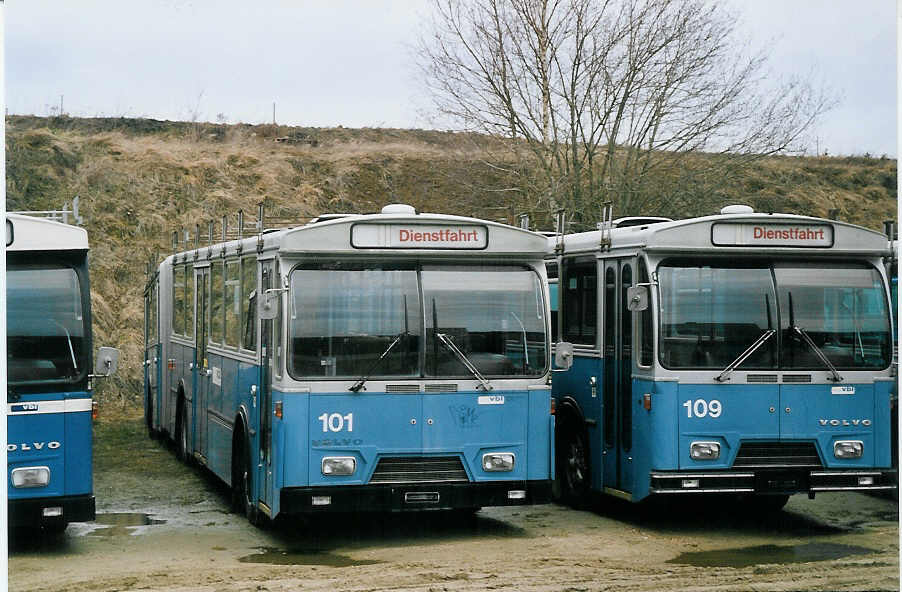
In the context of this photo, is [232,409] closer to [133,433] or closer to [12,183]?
[133,433]

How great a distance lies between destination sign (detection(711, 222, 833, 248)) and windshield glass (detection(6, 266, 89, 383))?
5279 mm

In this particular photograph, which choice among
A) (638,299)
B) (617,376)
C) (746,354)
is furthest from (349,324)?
(746,354)

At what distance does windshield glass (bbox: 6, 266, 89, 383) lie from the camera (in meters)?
10.6

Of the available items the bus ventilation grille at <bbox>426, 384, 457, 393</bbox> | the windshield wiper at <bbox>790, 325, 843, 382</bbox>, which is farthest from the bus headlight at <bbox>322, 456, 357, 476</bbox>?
the windshield wiper at <bbox>790, 325, 843, 382</bbox>

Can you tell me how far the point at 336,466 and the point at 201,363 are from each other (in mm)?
4696

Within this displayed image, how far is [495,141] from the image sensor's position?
24.3 m

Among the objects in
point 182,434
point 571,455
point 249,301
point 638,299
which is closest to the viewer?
point 638,299

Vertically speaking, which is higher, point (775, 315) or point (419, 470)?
point (775, 315)

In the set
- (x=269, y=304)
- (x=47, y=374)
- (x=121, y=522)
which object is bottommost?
(x=121, y=522)

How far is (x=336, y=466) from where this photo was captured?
11172 mm

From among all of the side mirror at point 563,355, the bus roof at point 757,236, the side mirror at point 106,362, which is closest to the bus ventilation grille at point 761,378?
the bus roof at point 757,236

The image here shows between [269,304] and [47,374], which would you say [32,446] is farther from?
[269,304]

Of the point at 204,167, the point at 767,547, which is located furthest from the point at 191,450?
the point at 204,167

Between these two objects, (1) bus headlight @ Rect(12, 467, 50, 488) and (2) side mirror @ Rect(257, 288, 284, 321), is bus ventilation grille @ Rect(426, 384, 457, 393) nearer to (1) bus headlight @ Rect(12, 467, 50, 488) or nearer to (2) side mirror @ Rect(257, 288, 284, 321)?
(2) side mirror @ Rect(257, 288, 284, 321)
